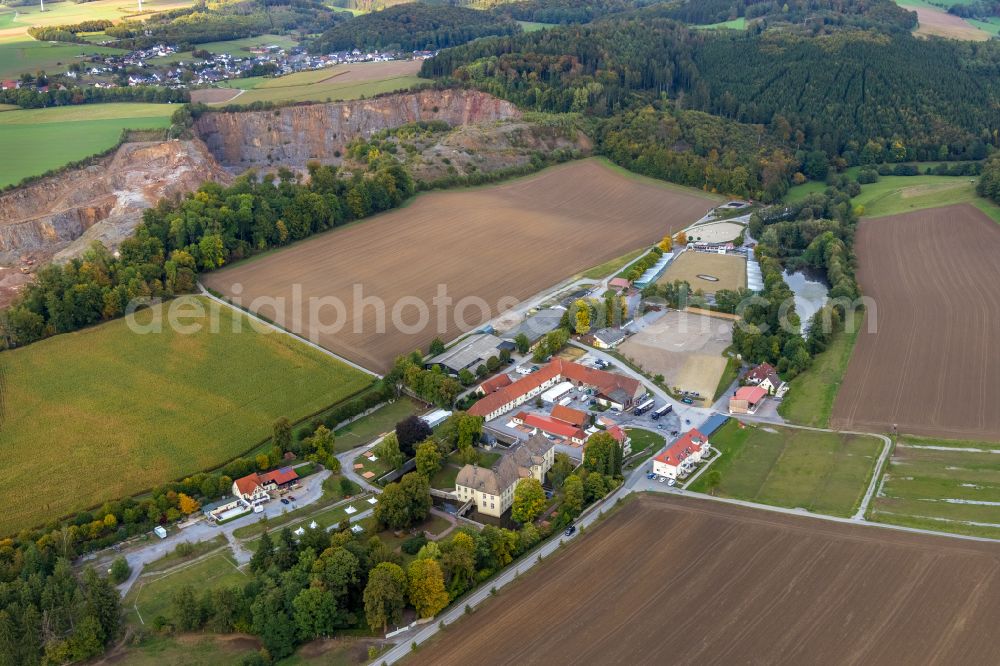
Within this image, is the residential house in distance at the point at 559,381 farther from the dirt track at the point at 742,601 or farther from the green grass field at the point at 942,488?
the green grass field at the point at 942,488

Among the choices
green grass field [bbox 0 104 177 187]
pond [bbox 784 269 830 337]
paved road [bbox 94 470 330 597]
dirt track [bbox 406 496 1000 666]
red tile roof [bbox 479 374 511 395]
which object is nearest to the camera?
dirt track [bbox 406 496 1000 666]

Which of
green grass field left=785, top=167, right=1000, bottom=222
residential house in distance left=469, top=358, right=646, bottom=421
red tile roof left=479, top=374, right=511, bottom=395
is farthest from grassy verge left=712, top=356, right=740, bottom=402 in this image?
green grass field left=785, top=167, right=1000, bottom=222

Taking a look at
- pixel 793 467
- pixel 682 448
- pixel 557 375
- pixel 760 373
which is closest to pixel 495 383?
pixel 557 375

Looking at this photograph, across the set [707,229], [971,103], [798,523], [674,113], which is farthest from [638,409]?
[971,103]

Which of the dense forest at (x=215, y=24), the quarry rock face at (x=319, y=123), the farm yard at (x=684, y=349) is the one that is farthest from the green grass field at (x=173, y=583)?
the dense forest at (x=215, y=24)

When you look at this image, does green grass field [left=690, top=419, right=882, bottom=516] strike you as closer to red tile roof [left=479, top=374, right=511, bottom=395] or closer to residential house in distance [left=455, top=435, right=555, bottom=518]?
residential house in distance [left=455, top=435, right=555, bottom=518]

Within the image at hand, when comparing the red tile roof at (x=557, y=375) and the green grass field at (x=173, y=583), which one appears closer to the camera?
the green grass field at (x=173, y=583)
